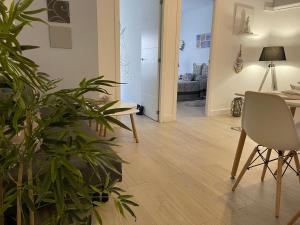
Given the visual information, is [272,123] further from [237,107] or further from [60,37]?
[237,107]

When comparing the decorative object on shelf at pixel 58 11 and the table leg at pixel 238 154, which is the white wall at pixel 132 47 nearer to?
the decorative object on shelf at pixel 58 11

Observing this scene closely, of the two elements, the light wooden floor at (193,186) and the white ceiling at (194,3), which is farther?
the white ceiling at (194,3)

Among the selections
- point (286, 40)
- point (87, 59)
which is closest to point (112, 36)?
point (87, 59)

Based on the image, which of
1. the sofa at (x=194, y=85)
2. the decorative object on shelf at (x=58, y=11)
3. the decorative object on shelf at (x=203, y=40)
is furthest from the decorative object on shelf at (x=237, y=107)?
the decorative object on shelf at (x=58, y=11)

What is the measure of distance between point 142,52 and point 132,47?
497 millimetres

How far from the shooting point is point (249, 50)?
15.0 feet

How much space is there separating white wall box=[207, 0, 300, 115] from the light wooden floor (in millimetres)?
1639

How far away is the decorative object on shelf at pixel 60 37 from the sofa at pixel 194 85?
11.1 feet

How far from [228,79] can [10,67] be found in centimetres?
442

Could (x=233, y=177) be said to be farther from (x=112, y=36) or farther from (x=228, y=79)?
(x=228, y=79)

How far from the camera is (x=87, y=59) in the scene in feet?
9.46

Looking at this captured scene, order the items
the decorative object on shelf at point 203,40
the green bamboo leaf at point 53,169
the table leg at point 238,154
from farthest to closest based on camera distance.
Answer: the decorative object on shelf at point 203,40
the table leg at point 238,154
the green bamboo leaf at point 53,169

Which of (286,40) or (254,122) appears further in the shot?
(286,40)

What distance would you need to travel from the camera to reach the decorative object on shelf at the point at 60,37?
262 centimetres
